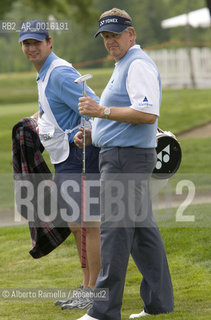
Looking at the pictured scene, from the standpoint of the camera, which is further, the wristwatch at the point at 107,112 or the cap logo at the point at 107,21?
the cap logo at the point at 107,21

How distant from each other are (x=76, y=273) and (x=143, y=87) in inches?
95.9

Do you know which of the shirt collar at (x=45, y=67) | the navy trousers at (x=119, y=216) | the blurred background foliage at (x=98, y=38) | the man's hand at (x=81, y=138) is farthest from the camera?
the blurred background foliage at (x=98, y=38)

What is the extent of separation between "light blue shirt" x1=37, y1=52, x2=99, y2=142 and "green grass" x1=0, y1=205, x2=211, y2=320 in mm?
1186

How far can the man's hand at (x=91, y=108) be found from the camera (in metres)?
4.49

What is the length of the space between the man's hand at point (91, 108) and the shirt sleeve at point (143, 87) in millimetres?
185

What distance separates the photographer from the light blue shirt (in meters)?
5.15

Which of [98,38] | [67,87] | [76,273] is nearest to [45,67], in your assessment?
[67,87]

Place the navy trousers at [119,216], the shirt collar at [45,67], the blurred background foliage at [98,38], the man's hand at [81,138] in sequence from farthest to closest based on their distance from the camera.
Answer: the blurred background foliage at [98,38] → the shirt collar at [45,67] → the man's hand at [81,138] → the navy trousers at [119,216]

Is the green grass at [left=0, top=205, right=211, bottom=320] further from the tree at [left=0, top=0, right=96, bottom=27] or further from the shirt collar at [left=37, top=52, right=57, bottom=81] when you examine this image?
the tree at [left=0, top=0, right=96, bottom=27]

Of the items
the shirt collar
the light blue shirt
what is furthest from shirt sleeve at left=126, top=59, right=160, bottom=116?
the shirt collar

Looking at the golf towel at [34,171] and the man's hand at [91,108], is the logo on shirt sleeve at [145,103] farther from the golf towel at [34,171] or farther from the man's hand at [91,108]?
the golf towel at [34,171]

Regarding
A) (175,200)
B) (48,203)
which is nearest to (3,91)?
(175,200)

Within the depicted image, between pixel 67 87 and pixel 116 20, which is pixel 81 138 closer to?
pixel 67 87

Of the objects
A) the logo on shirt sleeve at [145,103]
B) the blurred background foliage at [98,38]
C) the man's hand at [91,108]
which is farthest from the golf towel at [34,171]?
the blurred background foliage at [98,38]
